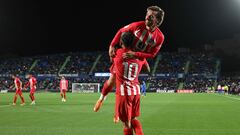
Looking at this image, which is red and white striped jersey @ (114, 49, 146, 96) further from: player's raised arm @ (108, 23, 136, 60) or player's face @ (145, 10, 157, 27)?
player's face @ (145, 10, 157, 27)

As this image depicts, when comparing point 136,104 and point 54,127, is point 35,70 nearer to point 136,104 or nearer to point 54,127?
point 54,127

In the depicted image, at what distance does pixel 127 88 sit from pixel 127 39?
0.84m

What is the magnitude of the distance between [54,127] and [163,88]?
225 feet

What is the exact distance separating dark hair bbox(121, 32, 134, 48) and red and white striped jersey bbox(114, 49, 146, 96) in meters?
0.12

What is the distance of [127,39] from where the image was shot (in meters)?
6.25

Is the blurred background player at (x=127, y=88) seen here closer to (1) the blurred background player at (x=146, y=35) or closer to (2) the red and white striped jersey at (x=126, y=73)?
(2) the red and white striped jersey at (x=126, y=73)

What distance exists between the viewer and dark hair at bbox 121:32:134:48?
20.4 ft

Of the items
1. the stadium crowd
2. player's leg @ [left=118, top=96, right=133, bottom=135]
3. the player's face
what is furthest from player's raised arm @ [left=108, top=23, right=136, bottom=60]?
the stadium crowd

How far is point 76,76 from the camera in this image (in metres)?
89.6

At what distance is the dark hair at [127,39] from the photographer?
6.21 metres

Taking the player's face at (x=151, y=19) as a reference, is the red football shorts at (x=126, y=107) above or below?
below

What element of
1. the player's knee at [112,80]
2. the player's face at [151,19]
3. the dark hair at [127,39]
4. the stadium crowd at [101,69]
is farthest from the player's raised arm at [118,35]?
the stadium crowd at [101,69]

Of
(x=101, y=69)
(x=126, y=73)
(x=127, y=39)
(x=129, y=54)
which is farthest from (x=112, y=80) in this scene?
(x=101, y=69)

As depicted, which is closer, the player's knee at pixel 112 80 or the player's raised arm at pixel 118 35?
the player's raised arm at pixel 118 35
